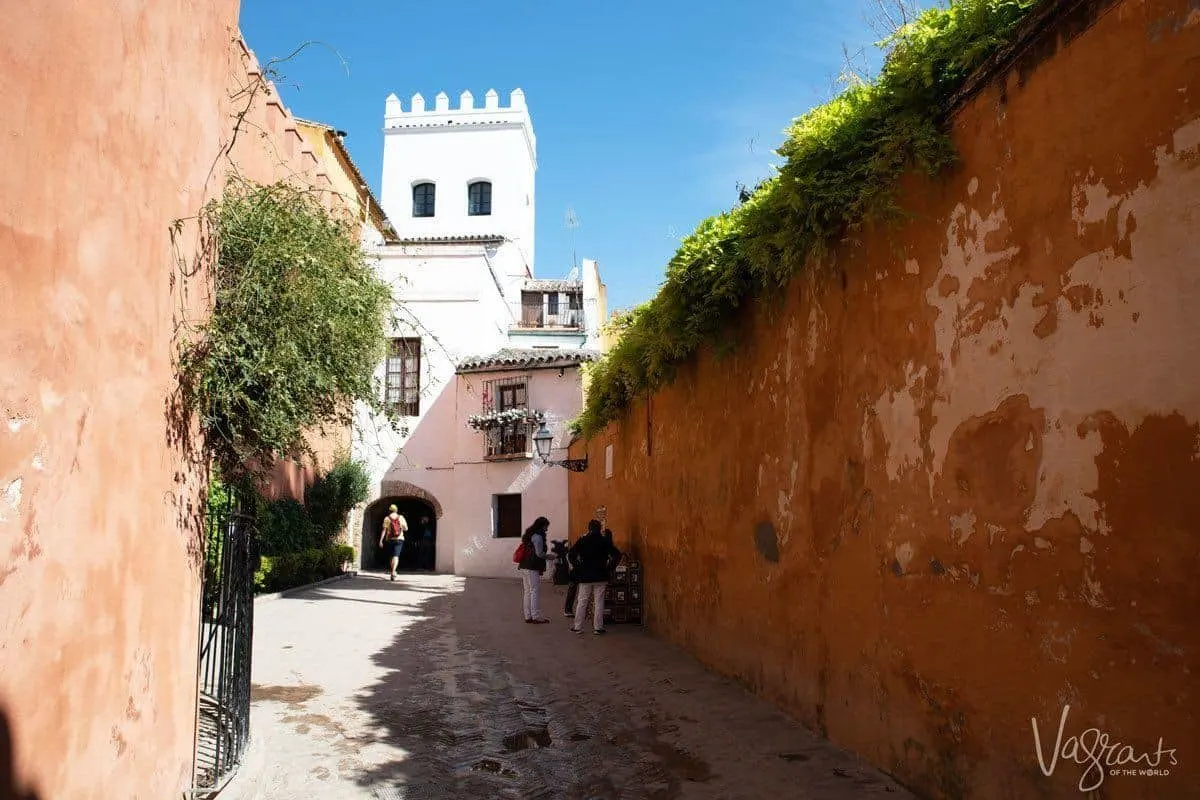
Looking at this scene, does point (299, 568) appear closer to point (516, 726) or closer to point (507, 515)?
point (507, 515)

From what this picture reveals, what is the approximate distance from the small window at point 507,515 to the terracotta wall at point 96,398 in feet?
65.0

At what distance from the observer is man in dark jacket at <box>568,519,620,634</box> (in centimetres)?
1129

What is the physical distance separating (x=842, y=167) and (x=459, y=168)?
36714mm

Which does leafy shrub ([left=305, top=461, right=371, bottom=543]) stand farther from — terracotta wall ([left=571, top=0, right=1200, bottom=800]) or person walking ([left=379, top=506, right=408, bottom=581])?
terracotta wall ([left=571, top=0, right=1200, bottom=800])

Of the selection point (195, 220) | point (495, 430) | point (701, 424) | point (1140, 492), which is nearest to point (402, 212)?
point (495, 430)

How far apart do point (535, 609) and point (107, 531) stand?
383 inches

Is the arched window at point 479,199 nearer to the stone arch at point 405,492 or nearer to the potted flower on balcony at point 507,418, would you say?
the potted flower on balcony at point 507,418

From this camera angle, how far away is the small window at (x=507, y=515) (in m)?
24.5

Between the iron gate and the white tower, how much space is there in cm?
3357

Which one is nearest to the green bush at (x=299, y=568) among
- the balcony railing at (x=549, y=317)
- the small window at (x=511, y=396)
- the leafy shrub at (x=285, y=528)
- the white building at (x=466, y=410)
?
the leafy shrub at (x=285, y=528)

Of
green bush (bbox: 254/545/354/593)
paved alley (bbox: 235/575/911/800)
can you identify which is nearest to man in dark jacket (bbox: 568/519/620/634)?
paved alley (bbox: 235/575/911/800)

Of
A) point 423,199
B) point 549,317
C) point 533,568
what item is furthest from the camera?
point 423,199

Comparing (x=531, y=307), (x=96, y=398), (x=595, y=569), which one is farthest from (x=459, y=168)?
(x=96, y=398)

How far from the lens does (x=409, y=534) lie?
88.0 feet
